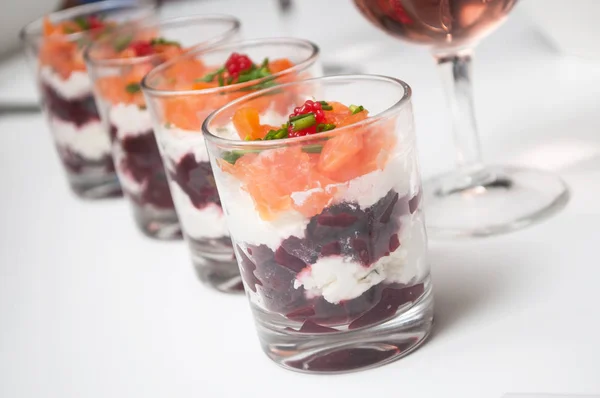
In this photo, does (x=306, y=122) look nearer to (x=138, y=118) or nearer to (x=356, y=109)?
(x=356, y=109)

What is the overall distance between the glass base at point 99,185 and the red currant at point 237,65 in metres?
0.53

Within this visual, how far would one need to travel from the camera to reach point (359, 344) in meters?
0.83

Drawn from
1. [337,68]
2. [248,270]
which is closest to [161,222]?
[248,270]

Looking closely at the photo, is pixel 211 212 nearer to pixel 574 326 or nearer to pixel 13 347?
pixel 13 347

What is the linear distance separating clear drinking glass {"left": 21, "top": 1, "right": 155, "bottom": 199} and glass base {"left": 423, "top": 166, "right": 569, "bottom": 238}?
0.59 meters

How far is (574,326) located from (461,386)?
137mm

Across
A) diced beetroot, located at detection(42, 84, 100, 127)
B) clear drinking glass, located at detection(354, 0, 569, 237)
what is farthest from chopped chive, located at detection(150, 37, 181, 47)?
clear drinking glass, located at detection(354, 0, 569, 237)

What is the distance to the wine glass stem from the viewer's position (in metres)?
1.16

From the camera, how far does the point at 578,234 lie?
3.28ft

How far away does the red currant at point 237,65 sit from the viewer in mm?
1050

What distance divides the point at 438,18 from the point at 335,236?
39 cm

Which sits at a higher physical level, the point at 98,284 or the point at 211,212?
the point at 211,212

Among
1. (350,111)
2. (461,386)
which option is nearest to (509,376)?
(461,386)

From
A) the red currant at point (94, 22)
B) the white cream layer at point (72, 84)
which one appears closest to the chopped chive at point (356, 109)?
the white cream layer at point (72, 84)
